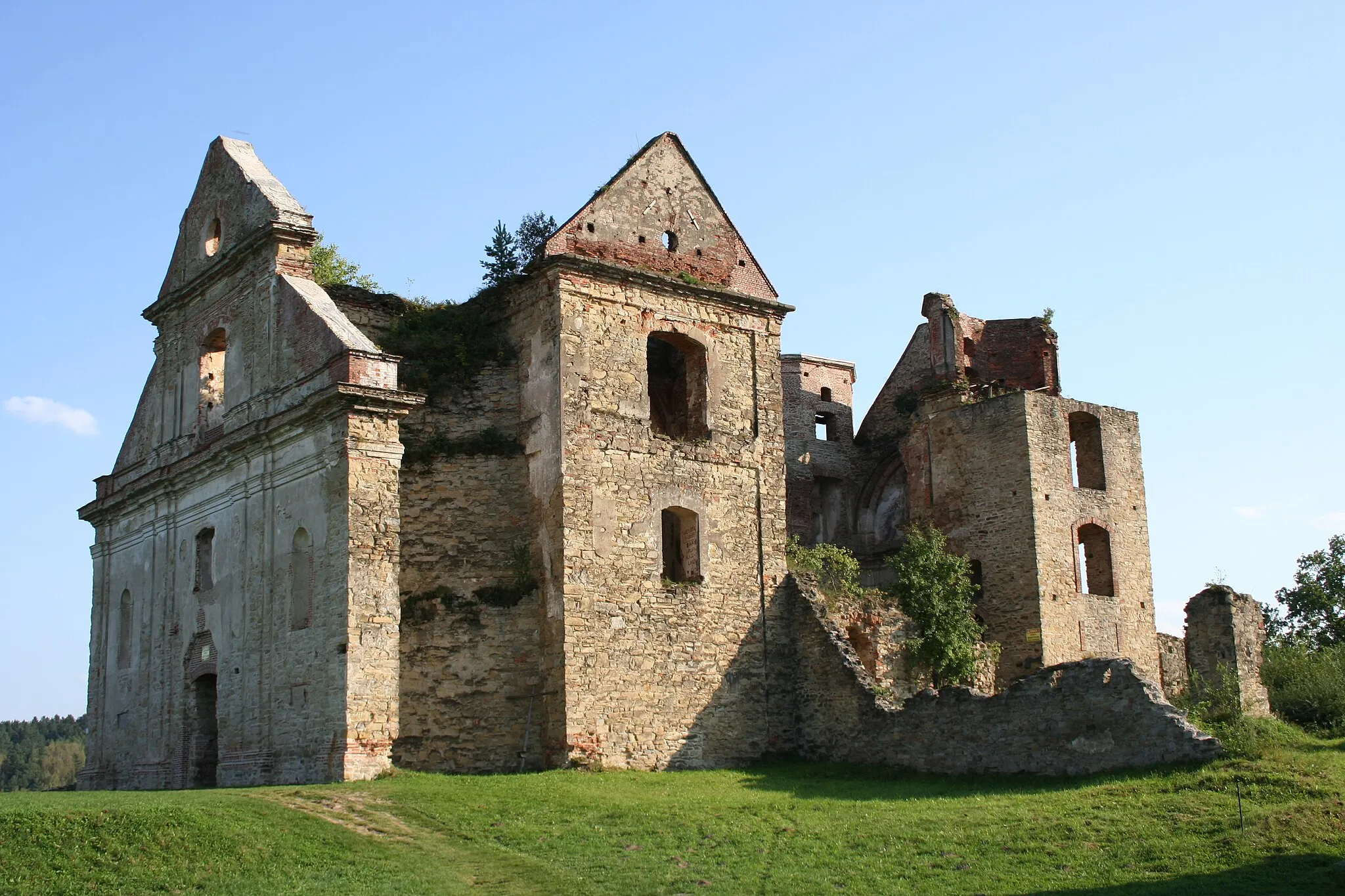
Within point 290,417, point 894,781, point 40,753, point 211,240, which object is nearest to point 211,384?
point 211,240

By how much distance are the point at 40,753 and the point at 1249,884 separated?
83021mm

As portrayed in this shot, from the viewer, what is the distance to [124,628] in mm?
23875

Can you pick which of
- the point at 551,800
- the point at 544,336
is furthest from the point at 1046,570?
the point at 551,800

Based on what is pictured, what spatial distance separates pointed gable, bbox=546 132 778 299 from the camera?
70.9 ft

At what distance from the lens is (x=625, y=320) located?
21.3m

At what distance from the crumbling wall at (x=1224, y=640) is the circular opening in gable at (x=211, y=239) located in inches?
692

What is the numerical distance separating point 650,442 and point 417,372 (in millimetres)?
3577

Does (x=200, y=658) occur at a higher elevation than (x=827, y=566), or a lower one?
lower

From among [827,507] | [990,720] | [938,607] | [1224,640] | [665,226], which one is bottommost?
[990,720]

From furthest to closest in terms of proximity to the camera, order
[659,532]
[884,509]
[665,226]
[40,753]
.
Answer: [40,753], [884,509], [665,226], [659,532]

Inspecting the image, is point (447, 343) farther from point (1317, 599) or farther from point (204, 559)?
point (1317, 599)

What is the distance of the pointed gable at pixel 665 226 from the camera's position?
21.6 m

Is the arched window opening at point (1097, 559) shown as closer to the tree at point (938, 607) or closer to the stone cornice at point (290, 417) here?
the tree at point (938, 607)

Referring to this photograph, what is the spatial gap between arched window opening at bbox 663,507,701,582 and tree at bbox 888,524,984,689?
387 centimetres
